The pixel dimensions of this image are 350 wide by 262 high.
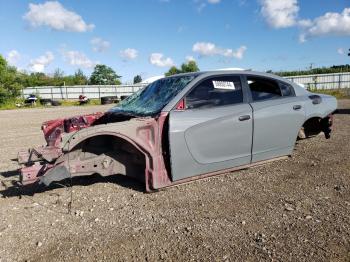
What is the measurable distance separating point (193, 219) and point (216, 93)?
2.05m

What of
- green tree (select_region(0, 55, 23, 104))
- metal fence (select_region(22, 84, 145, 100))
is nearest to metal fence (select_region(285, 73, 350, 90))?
metal fence (select_region(22, 84, 145, 100))

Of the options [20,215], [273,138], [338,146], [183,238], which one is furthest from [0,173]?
[338,146]

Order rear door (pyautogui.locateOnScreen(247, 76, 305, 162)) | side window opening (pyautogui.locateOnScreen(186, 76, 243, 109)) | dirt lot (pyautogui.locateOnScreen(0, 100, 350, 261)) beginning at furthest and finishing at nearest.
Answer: rear door (pyautogui.locateOnScreen(247, 76, 305, 162)), side window opening (pyautogui.locateOnScreen(186, 76, 243, 109)), dirt lot (pyautogui.locateOnScreen(0, 100, 350, 261))

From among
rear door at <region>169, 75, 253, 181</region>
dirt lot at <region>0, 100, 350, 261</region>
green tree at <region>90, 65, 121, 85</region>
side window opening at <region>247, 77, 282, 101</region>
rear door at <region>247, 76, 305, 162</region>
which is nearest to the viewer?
dirt lot at <region>0, 100, 350, 261</region>

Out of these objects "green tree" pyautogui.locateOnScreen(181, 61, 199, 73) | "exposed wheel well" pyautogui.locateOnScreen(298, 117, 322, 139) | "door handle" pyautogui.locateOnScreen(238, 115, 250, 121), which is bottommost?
"exposed wheel well" pyautogui.locateOnScreen(298, 117, 322, 139)

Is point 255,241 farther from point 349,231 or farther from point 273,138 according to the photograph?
point 273,138

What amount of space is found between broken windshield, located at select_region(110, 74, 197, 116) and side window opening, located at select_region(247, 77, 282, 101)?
98 cm

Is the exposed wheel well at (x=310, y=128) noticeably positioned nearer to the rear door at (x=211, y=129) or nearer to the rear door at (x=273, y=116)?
the rear door at (x=273, y=116)

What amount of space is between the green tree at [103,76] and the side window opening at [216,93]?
101402 millimetres

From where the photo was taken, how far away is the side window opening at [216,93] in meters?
5.21

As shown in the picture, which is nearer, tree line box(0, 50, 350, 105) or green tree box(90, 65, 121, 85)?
tree line box(0, 50, 350, 105)

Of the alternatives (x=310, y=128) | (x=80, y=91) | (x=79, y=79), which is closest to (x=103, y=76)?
(x=79, y=79)

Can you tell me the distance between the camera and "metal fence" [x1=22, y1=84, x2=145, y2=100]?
54.2 m

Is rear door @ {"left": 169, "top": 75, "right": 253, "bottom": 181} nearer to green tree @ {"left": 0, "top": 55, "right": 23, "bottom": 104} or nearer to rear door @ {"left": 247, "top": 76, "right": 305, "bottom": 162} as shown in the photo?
rear door @ {"left": 247, "top": 76, "right": 305, "bottom": 162}
